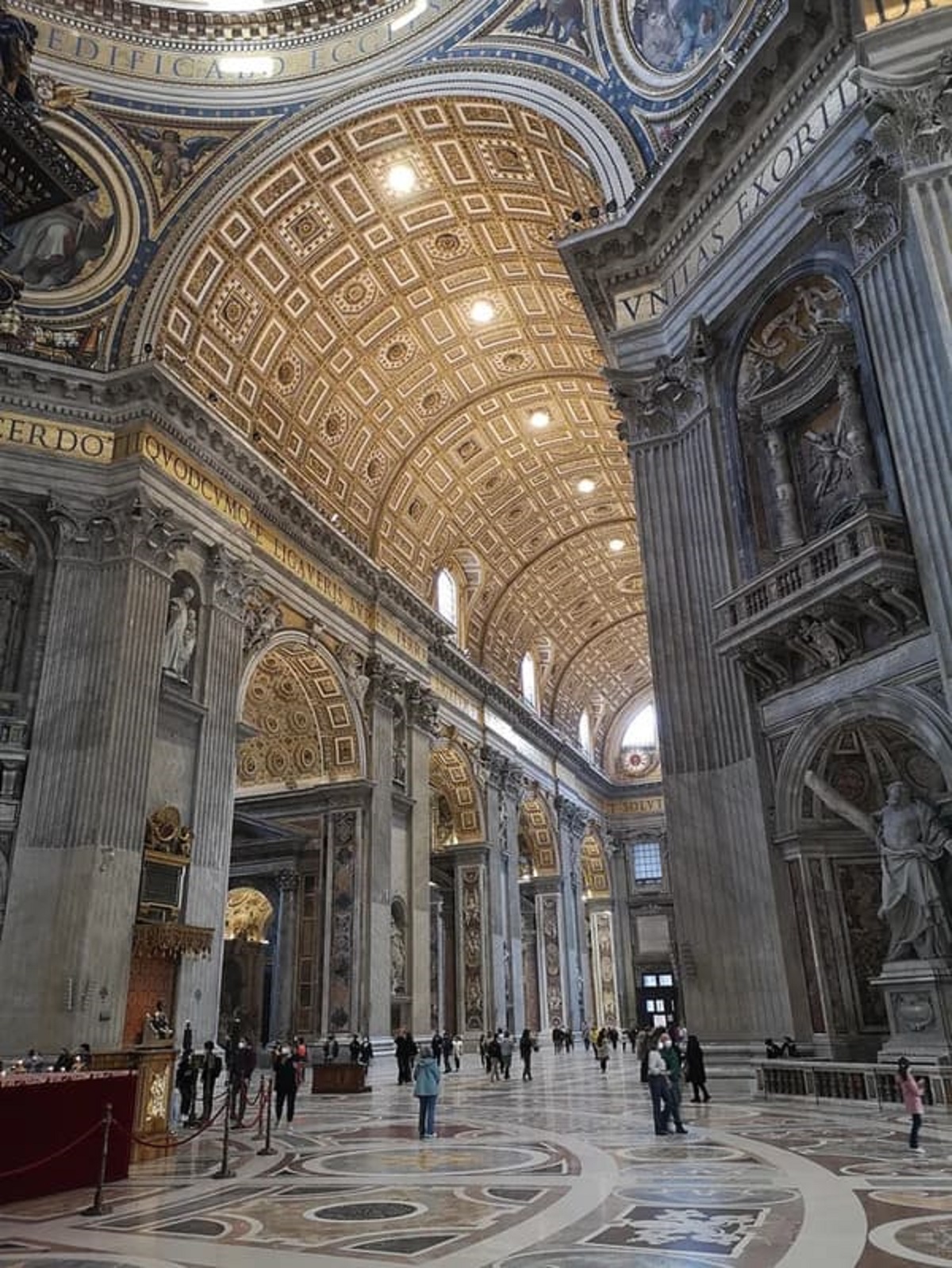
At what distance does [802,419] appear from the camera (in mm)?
11477

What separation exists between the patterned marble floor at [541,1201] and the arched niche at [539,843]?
24308 millimetres

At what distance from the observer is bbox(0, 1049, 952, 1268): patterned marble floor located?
13.9ft

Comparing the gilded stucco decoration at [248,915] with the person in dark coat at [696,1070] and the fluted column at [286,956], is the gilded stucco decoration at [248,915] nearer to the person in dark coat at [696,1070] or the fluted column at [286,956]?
the fluted column at [286,956]

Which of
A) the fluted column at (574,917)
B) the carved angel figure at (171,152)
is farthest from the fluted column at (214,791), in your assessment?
the fluted column at (574,917)

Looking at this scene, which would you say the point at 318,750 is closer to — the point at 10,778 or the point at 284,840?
the point at 284,840

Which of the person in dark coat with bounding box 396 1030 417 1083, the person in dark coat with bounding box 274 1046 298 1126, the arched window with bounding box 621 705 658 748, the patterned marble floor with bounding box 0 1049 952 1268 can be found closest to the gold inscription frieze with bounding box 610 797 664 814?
the arched window with bounding box 621 705 658 748

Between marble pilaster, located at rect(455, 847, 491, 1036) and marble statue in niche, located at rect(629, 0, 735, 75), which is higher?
marble statue in niche, located at rect(629, 0, 735, 75)

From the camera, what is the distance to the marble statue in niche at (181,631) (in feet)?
51.4

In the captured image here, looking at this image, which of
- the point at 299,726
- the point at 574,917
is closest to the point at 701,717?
the point at 299,726

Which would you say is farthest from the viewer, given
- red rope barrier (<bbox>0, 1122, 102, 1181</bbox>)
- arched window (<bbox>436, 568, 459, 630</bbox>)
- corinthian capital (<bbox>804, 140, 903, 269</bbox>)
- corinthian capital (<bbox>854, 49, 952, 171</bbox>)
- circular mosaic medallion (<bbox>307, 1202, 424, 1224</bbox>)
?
arched window (<bbox>436, 568, 459, 630</bbox>)

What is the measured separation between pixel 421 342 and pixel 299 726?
29.9 ft

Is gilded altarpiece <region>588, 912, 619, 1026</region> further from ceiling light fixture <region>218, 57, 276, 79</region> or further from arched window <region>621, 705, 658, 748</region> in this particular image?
ceiling light fixture <region>218, 57, 276, 79</region>

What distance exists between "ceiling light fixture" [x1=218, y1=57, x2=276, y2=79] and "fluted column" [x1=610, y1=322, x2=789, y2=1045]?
34.0ft

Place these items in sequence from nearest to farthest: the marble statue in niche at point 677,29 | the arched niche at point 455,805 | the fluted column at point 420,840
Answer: the marble statue in niche at point 677,29
the fluted column at point 420,840
the arched niche at point 455,805
